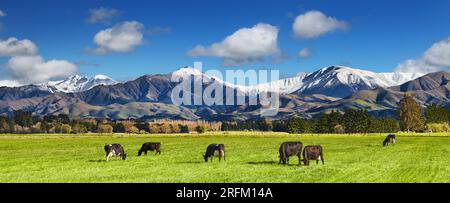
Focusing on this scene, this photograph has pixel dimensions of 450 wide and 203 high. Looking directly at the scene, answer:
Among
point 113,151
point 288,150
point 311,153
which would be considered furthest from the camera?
point 113,151

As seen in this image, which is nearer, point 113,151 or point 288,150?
point 288,150

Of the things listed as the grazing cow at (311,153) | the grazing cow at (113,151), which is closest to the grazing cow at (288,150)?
the grazing cow at (311,153)

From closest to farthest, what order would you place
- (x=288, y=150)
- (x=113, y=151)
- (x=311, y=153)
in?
(x=311, y=153), (x=288, y=150), (x=113, y=151)

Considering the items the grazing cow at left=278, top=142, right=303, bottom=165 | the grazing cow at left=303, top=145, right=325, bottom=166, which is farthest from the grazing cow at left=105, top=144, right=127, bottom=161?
the grazing cow at left=303, top=145, right=325, bottom=166

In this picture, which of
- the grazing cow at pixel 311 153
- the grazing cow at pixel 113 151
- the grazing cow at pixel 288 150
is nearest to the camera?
the grazing cow at pixel 311 153

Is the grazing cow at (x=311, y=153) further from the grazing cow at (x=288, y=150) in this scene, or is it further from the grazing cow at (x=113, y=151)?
the grazing cow at (x=113, y=151)

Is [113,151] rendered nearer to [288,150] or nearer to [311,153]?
[288,150]

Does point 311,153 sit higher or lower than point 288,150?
lower

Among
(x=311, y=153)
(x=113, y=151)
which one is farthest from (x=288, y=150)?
(x=113, y=151)

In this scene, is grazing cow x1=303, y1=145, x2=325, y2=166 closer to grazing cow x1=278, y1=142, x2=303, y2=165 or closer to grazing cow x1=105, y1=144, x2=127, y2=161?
grazing cow x1=278, y1=142, x2=303, y2=165

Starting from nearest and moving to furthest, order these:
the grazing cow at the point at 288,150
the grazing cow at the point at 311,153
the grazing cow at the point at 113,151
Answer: the grazing cow at the point at 311,153, the grazing cow at the point at 288,150, the grazing cow at the point at 113,151

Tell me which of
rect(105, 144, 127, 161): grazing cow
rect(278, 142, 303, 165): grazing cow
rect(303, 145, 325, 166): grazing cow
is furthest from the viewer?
rect(105, 144, 127, 161): grazing cow

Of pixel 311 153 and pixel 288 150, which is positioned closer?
pixel 311 153
